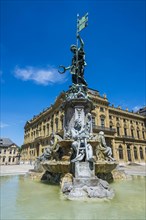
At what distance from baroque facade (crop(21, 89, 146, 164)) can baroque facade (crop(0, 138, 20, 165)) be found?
13403mm

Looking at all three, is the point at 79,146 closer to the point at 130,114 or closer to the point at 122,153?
the point at 122,153

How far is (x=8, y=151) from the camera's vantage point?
228 feet

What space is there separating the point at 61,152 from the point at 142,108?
6507 centimetres

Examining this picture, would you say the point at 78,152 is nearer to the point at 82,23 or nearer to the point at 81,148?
the point at 81,148

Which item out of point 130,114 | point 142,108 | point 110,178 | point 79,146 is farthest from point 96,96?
point 79,146

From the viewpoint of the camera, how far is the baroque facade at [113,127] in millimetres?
45875

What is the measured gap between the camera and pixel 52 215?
4398 millimetres

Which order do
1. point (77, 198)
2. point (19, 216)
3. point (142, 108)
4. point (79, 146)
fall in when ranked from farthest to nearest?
1. point (142, 108)
2. point (79, 146)
3. point (77, 198)
4. point (19, 216)

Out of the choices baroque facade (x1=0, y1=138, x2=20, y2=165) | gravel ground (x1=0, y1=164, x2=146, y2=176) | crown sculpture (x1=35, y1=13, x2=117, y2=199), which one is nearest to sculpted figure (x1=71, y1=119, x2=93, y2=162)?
crown sculpture (x1=35, y1=13, x2=117, y2=199)

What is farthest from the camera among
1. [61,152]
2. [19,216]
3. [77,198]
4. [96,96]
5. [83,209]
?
[96,96]

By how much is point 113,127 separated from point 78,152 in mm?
44500

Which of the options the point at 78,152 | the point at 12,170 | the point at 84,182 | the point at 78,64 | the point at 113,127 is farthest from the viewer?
the point at 113,127

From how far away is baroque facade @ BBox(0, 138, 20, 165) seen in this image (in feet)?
223

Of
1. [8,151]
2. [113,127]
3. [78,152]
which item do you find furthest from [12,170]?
[8,151]
